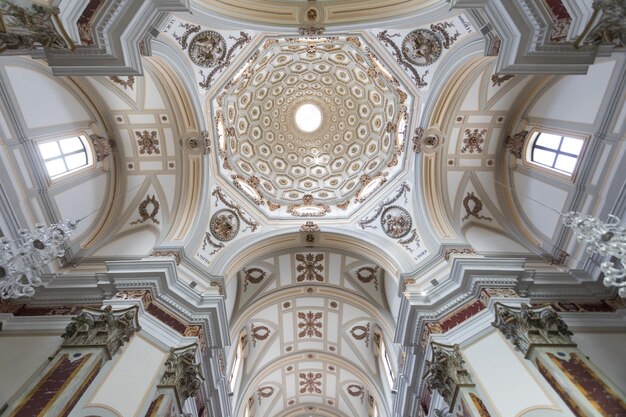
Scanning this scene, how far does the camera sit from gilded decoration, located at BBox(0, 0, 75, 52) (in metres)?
5.69

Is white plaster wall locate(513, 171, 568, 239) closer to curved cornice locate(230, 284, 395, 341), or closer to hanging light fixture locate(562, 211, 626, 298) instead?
hanging light fixture locate(562, 211, 626, 298)

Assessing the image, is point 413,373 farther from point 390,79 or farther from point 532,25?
point 390,79

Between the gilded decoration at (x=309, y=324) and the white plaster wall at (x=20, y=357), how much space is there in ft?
31.9

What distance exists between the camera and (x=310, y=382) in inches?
721

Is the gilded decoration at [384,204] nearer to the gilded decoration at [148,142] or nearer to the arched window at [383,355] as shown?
the arched window at [383,355]

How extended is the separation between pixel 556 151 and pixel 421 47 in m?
5.29

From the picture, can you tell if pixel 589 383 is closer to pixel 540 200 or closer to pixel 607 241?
pixel 607 241

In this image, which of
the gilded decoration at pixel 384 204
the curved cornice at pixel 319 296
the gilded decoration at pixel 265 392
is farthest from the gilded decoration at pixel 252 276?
the gilded decoration at pixel 265 392

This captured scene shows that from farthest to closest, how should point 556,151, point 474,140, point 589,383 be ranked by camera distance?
point 474,140, point 556,151, point 589,383

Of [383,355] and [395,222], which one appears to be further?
[383,355]

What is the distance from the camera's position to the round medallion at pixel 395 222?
44.8ft

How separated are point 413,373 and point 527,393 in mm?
3886

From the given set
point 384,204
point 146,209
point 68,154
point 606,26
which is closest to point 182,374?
point 146,209

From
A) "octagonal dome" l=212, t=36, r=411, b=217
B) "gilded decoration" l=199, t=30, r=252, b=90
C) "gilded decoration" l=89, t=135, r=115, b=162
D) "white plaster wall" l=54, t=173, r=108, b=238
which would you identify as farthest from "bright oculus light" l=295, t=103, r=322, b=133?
"white plaster wall" l=54, t=173, r=108, b=238
